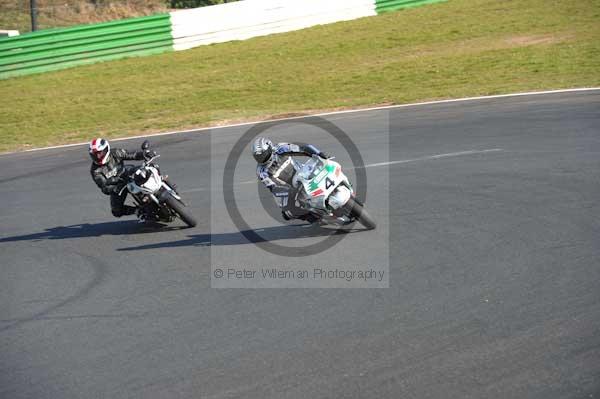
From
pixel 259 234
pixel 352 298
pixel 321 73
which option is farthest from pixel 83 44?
pixel 352 298

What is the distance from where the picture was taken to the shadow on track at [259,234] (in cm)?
1036

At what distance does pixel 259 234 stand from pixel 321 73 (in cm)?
1454

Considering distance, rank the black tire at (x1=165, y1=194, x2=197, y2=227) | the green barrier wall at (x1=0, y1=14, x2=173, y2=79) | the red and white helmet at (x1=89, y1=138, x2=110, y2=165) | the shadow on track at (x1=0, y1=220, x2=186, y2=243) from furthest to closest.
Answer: the green barrier wall at (x1=0, y1=14, x2=173, y2=79), the shadow on track at (x1=0, y1=220, x2=186, y2=243), the red and white helmet at (x1=89, y1=138, x2=110, y2=165), the black tire at (x1=165, y1=194, x2=197, y2=227)

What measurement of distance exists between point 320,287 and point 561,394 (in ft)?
10.9

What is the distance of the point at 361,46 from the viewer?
2716cm

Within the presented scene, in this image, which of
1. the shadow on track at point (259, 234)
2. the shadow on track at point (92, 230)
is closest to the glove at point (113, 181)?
the shadow on track at point (92, 230)

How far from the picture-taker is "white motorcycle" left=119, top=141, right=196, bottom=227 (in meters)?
11.1

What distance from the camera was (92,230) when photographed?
11.9 meters

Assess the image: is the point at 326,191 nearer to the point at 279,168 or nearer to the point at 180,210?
the point at 279,168

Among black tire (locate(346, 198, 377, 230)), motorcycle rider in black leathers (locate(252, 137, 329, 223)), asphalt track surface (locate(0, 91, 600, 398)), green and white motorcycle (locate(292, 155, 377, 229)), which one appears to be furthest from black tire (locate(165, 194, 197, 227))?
black tire (locate(346, 198, 377, 230))

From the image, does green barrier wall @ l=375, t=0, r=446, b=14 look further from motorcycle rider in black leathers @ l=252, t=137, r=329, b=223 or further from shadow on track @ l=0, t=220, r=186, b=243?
motorcycle rider in black leathers @ l=252, t=137, r=329, b=223

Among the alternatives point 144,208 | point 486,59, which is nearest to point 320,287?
point 144,208

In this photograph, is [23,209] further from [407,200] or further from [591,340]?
[591,340]

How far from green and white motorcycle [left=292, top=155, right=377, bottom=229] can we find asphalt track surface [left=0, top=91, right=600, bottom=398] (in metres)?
0.43
